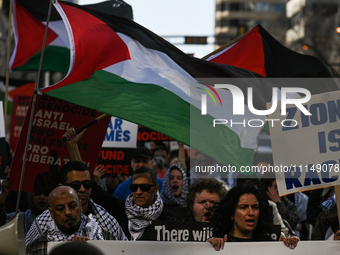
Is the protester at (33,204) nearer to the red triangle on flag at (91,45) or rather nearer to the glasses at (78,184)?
the glasses at (78,184)

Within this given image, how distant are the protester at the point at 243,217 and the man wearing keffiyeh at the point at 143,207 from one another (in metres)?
0.66

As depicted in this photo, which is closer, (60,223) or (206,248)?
(60,223)

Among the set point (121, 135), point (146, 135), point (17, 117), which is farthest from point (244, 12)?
point (121, 135)

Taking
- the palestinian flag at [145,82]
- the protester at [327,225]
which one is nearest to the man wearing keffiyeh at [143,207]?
the palestinian flag at [145,82]

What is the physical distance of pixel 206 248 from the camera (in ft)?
14.5

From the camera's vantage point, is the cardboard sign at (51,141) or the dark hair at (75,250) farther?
the cardboard sign at (51,141)

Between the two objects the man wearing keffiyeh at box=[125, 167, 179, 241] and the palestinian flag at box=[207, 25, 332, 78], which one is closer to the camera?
the man wearing keffiyeh at box=[125, 167, 179, 241]

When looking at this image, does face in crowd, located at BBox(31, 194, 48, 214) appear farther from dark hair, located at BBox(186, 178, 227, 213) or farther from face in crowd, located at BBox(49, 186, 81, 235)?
face in crowd, located at BBox(49, 186, 81, 235)

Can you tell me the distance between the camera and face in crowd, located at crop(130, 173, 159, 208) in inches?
206

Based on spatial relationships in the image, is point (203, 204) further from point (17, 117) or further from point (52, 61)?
point (17, 117)

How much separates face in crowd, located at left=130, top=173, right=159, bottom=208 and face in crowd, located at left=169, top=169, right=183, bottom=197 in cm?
206

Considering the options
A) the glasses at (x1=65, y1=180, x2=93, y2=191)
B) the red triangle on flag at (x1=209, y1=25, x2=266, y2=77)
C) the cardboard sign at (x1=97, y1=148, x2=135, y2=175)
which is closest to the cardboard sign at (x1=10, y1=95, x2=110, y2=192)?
the glasses at (x1=65, y1=180, x2=93, y2=191)

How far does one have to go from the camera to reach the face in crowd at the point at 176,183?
24.1 ft

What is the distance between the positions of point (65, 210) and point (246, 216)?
1452mm
